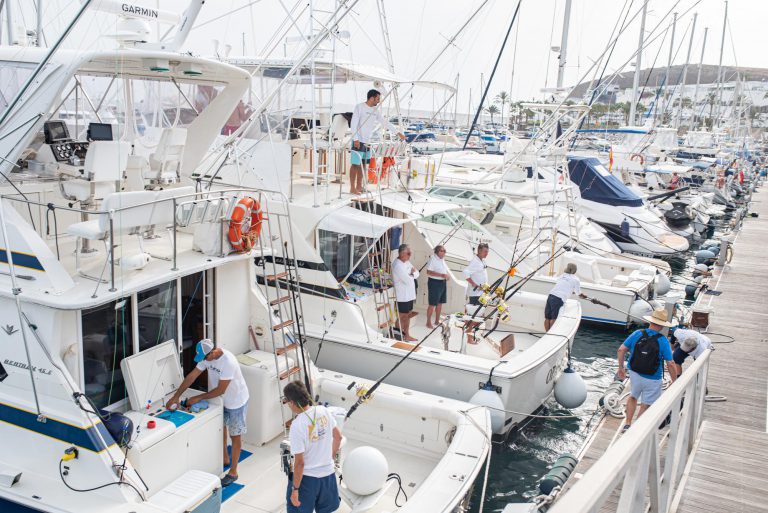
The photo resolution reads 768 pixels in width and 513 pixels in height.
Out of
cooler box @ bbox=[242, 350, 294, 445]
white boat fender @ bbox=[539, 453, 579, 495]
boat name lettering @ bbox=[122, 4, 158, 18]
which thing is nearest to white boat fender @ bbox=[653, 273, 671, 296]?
white boat fender @ bbox=[539, 453, 579, 495]

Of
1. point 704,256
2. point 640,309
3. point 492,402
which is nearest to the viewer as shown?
point 492,402

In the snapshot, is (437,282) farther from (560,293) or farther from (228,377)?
(228,377)

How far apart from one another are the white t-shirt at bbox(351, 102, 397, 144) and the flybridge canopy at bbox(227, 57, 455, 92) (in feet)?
1.82

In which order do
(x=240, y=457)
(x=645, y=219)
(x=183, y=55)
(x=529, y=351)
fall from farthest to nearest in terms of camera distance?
(x=645, y=219)
(x=529, y=351)
(x=240, y=457)
(x=183, y=55)

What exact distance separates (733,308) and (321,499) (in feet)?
31.7

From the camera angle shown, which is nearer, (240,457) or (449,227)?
(240,457)

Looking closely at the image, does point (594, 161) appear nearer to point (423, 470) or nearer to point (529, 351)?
point (529, 351)

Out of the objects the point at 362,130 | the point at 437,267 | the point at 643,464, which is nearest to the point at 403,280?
the point at 437,267

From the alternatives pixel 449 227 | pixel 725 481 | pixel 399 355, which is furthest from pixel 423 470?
pixel 449 227

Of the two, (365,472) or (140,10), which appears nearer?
(365,472)

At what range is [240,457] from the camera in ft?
21.6

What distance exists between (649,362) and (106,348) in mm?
5363

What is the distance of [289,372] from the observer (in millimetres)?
6785

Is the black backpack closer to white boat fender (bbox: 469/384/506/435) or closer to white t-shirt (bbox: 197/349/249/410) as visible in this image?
white boat fender (bbox: 469/384/506/435)
